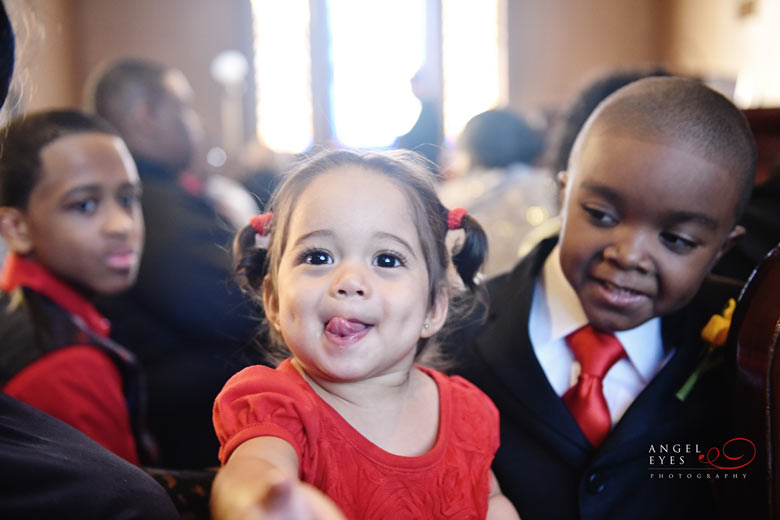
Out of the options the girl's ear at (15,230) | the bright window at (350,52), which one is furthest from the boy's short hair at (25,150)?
the bright window at (350,52)

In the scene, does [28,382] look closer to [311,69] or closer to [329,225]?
[329,225]

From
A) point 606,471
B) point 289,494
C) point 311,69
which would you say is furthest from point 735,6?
point 289,494

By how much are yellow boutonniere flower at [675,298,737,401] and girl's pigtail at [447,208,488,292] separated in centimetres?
41

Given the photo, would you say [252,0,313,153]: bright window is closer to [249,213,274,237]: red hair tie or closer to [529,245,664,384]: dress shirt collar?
[529,245,664,384]: dress shirt collar

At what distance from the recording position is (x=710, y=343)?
1.16 metres

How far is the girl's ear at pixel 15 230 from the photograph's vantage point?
60.8 inches

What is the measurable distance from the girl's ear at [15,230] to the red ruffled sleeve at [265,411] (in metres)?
0.94

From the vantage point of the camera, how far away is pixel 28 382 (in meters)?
1.35

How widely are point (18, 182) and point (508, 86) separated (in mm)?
7649

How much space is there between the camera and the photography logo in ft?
3.23

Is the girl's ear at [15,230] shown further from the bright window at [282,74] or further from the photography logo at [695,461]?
the bright window at [282,74]

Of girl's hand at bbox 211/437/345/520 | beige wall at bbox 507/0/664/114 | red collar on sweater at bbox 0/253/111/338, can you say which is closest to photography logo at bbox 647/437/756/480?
girl's hand at bbox 211/437/345/520

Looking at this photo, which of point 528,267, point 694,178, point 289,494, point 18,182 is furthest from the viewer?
point 18,182

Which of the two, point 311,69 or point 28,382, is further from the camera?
point 311,69
